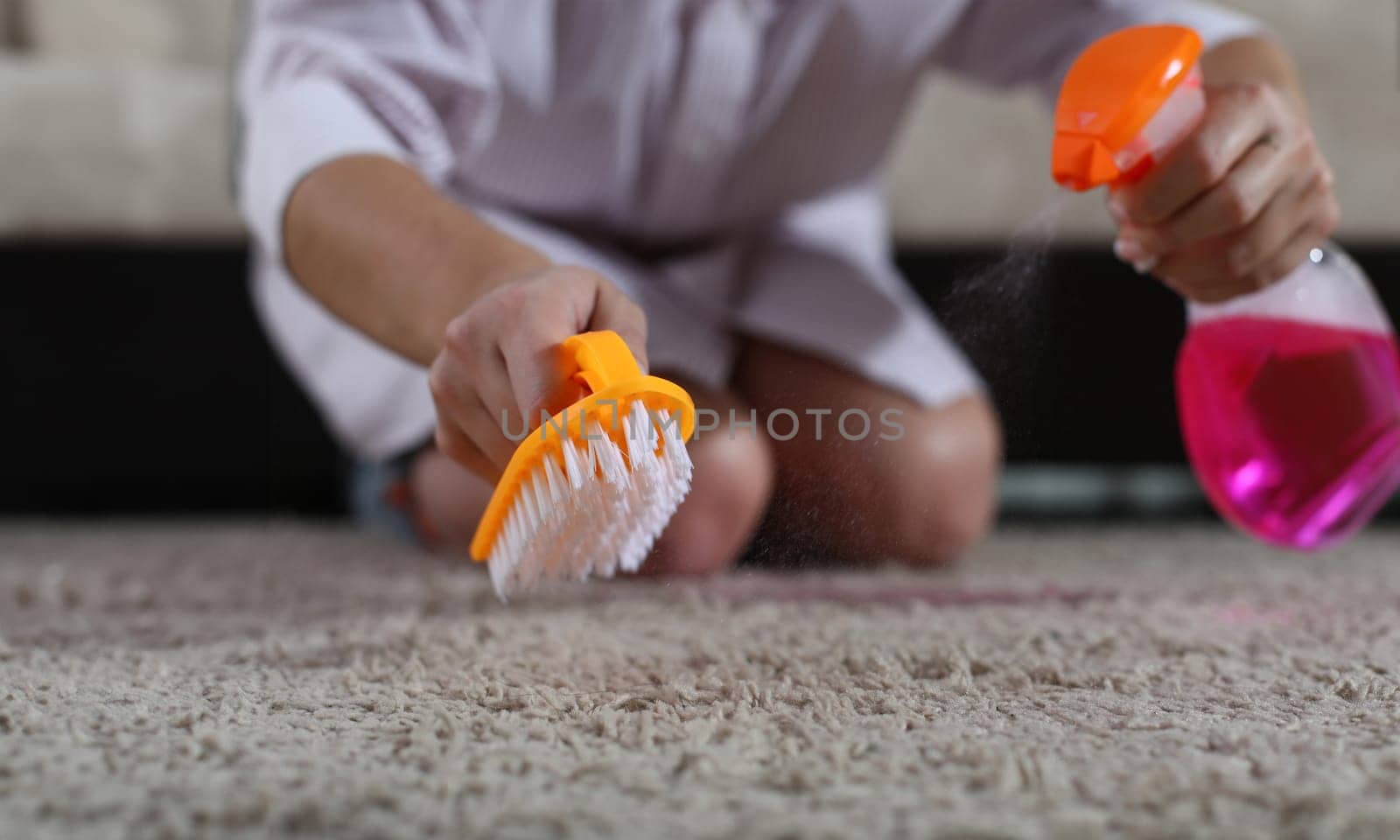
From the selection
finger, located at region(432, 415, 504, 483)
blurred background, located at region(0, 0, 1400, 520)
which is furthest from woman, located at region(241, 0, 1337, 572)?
blurred background, located at region(0, 0, 1400, 520)

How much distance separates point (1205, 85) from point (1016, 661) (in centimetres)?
27

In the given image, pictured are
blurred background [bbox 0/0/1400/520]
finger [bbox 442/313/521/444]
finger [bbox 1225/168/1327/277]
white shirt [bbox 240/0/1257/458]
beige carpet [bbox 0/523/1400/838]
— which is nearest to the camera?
beige carpet [bbox 0/523/1400/838]

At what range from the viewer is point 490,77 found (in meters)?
0.67

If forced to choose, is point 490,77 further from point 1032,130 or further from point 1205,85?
point 1032,130

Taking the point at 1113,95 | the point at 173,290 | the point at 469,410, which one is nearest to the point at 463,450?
the point at 469,410

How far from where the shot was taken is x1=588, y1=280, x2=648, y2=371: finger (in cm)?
39

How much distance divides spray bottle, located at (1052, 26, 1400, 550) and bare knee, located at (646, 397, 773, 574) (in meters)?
0.24

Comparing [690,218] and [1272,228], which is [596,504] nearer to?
[1272,228]

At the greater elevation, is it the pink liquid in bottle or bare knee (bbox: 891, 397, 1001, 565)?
the pink liquid in bottle

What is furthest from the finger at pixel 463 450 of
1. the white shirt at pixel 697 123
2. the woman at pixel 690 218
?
the white shirt at pixel 697 123

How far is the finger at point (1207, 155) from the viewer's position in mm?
467

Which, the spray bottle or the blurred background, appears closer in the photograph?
the spray bottle

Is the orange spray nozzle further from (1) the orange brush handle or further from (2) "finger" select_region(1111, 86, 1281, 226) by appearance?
(1) the orange brush handle

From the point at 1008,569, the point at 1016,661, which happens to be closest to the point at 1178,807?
the point at 1016,661
